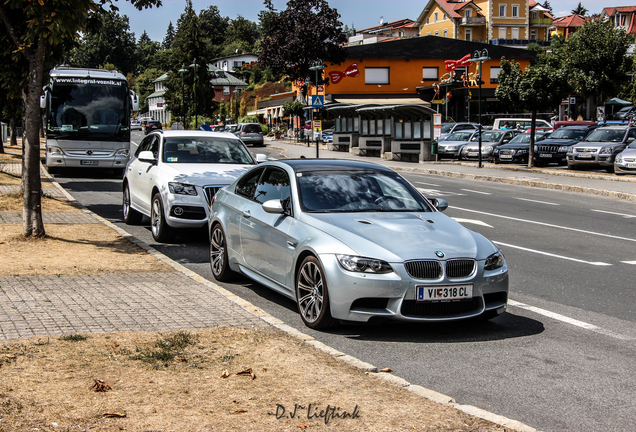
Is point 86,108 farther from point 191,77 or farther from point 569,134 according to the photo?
point 191,77

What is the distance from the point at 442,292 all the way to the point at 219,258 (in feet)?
11.3

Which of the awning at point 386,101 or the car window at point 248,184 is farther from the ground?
the awning at point 386,101

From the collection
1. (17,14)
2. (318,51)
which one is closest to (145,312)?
(17,14)

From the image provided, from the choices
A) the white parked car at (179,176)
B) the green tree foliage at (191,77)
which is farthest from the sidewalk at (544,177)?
the green tree foliage at (191,77)

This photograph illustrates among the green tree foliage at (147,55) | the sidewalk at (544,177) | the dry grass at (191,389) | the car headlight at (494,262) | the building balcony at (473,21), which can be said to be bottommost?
the dry grass at (191,389)

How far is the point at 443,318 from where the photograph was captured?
19.9 ft

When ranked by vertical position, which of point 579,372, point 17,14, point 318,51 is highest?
point 318,51

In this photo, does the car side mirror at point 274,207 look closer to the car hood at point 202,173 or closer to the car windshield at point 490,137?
the car hood at point 202,173

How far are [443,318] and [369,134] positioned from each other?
1465 inches

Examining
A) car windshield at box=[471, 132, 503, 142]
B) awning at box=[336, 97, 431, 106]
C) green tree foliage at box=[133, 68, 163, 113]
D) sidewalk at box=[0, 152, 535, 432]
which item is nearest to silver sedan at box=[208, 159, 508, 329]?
sidewalk at box=[0, 152, 535, 432]

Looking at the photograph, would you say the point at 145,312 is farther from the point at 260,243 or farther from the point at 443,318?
the point at 443,318

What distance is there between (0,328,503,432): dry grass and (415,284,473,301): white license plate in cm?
105

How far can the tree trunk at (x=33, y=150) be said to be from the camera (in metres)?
10.6

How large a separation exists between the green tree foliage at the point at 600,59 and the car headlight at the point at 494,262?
49.8 meters
